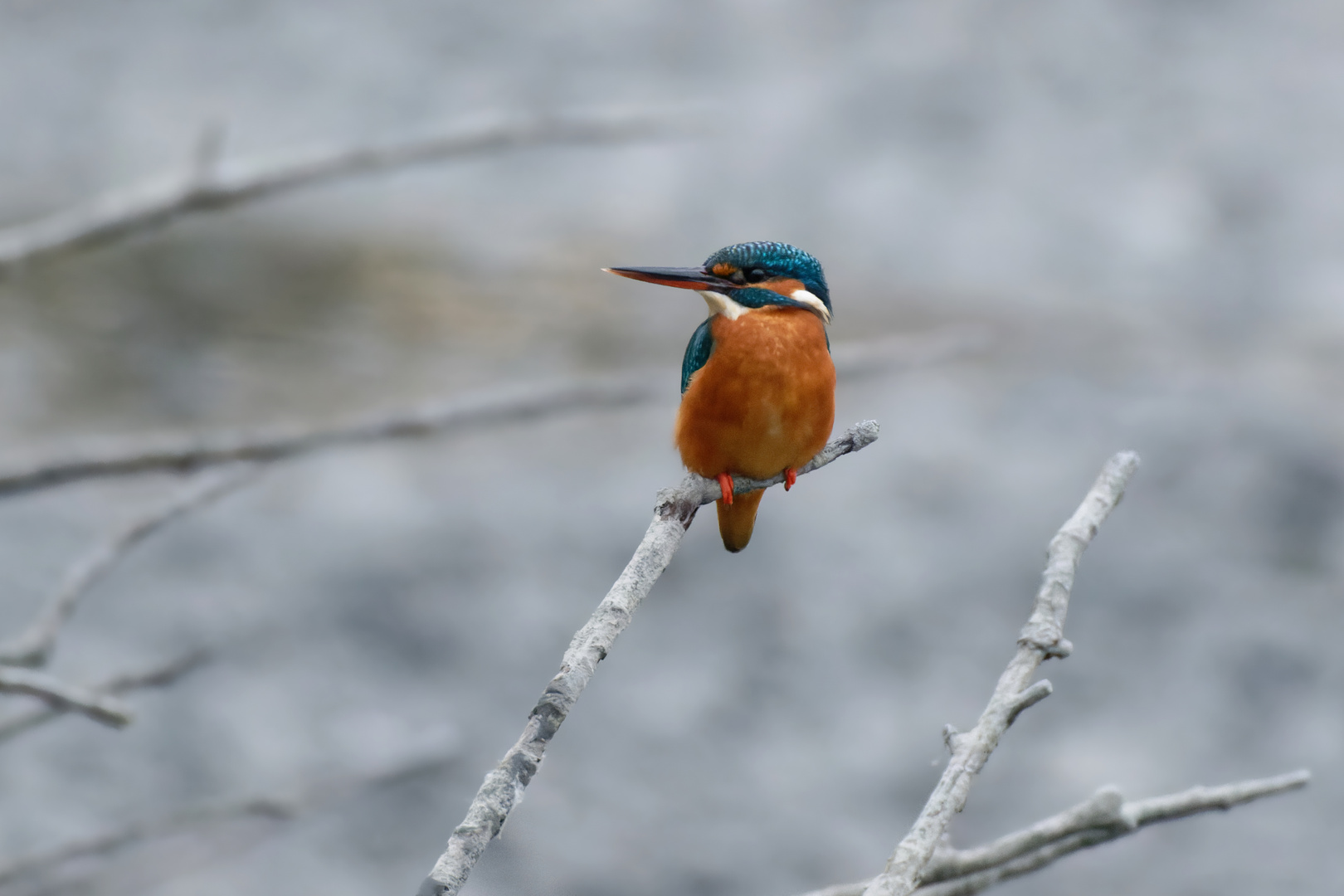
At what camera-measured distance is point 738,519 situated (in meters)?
0.84

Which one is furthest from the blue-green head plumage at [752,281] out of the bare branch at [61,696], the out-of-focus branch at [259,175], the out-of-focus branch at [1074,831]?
the out-of-focus branch at [259,175]

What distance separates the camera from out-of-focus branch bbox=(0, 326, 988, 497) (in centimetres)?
177

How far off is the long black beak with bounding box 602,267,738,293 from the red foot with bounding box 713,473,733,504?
0.13 m

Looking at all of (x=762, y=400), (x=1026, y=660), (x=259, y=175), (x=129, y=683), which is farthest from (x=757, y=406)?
(x=259, y=175)

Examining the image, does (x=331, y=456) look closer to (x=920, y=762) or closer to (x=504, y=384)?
(x=504, y=384)

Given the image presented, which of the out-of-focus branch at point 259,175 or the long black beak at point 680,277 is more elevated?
the out-of-focus branch at point 259,175

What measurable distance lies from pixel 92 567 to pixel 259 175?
0.85m

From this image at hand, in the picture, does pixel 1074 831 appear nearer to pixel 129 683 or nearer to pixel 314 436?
pixel 129 683

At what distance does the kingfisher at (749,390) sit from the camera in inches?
31.9

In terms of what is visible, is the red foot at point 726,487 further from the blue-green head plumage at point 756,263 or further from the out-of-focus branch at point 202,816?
the out-of-focus branch at point 202,816

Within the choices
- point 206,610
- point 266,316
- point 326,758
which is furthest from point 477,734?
point 266,316

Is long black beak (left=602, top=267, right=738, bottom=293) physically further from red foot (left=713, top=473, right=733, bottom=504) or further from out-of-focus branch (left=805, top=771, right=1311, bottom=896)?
out-of-focus branch (left=805, top=771, right=1311, bottom=896)

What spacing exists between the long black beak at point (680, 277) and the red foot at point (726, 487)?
0.13 meters

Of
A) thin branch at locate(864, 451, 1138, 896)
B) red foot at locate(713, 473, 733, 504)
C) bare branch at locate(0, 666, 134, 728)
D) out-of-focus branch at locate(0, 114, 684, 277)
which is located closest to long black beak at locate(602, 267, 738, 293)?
red foot at locate(713, 473, 733, 504)
